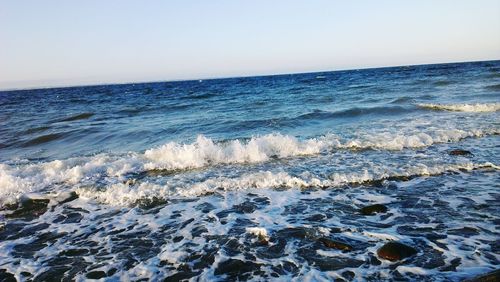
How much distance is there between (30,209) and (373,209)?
23.0ft

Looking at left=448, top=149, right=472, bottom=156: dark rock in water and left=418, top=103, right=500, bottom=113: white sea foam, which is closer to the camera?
left=448, top=149, right=472, bottom=156: dark rock in water

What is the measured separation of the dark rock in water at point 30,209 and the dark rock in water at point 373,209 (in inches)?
252

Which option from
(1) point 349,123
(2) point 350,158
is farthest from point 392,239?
(1) point 349,123

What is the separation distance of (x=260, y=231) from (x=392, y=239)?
6.39ft

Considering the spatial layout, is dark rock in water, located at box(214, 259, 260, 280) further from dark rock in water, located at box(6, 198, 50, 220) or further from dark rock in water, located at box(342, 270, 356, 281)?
dark rock in water, located at box(6, 198, 50, 220)

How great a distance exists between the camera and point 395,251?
4.73 meters

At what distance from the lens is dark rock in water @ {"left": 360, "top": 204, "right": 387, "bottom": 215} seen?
6266mm

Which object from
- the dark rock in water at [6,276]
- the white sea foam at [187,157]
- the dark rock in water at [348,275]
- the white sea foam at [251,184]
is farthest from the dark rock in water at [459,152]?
the dark rock in water at [6,276]

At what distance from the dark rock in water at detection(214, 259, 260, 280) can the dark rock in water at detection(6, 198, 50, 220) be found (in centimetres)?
473

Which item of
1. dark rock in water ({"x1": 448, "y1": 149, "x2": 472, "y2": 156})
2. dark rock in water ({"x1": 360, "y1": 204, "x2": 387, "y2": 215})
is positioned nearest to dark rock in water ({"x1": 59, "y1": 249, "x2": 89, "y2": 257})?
dark rock in water ({"x1": 360, "y1": 204, "x2": 387, "y2": 215})

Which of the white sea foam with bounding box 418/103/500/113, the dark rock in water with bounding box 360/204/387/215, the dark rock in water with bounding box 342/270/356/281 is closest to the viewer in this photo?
the dark rock in water with bounding box 342/270/356/281

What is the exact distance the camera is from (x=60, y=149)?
47.2ft

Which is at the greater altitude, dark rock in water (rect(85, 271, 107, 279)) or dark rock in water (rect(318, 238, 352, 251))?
dark rock in water (rect(318, 238, 352, 251))

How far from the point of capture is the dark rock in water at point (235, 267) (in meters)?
4.61
